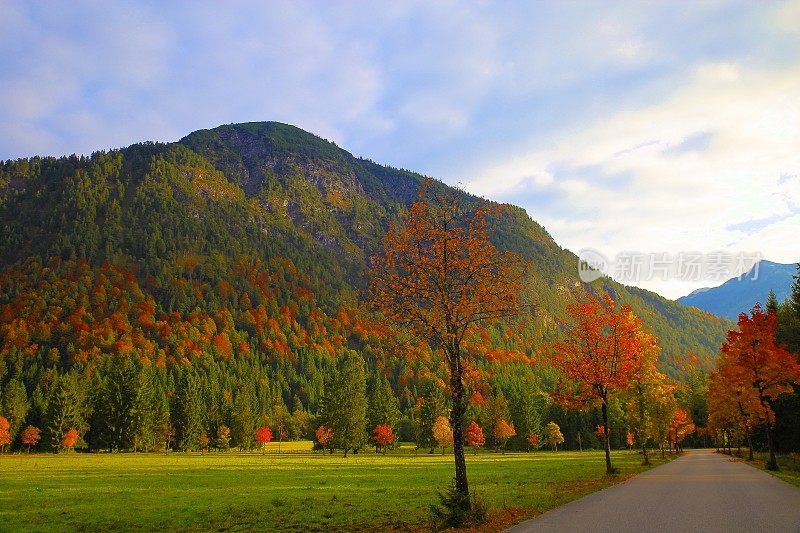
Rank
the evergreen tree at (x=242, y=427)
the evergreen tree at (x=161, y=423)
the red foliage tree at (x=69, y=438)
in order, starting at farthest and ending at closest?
the evergreen tree at (x=242, y=427)
the evergreen tree at (x=161, y=423)
the red foliage tree at (x=69, y=438)

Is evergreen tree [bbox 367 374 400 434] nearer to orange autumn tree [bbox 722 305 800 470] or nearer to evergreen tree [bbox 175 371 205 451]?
evergreen tree [bbox 175 371 205 451]

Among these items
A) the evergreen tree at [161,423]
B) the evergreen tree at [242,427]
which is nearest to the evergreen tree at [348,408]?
the evergreen tree at [242,427]

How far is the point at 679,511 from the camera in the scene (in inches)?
714

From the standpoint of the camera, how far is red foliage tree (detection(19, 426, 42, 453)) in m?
105

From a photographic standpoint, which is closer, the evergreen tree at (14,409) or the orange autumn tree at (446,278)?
the orange autumn tree at (446,278)

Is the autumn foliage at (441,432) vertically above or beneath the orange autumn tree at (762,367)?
beneath

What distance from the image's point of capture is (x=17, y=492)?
3222cm

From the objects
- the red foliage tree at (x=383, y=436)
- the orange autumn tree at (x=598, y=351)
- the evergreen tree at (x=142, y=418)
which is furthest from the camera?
the evergreen tree at (x=142, y=418)

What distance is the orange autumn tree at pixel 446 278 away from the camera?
62.8ft

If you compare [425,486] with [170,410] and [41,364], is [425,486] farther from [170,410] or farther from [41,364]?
[41,364]

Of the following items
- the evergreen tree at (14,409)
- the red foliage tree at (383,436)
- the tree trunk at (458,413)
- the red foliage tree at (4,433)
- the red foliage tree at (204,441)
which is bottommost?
the red foliage tree at (204,441)

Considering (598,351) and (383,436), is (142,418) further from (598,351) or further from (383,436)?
(598,351)

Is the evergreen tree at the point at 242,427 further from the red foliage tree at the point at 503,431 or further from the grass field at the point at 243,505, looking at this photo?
the grass field at the point at 243,505

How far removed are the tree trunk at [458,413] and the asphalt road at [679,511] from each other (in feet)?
7.94
